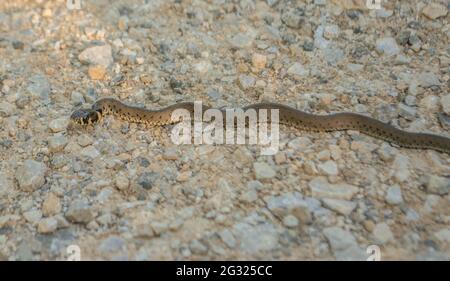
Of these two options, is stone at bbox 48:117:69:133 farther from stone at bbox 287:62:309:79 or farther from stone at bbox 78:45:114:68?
stone at bbox 287:62:309:79

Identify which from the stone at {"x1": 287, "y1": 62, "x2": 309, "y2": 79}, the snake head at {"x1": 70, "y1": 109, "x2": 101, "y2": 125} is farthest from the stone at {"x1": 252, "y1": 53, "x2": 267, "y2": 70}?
the snake head at {"x1": 70, "y1": 109, "x2": 101, "y2": 125}

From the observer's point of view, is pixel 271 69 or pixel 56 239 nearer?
pixel 56 239

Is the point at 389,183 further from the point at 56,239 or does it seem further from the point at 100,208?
the point at 56,239

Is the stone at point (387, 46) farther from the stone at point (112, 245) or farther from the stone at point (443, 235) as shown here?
the stone at point (112, 245)

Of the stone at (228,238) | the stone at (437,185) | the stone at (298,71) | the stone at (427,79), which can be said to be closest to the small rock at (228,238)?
the stone at (228,238)
